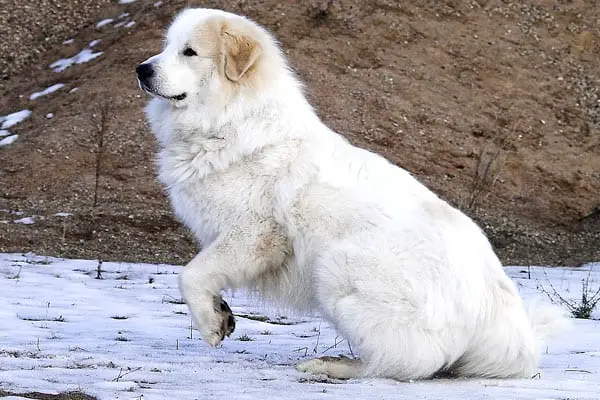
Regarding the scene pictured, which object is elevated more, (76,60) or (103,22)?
(103,22)

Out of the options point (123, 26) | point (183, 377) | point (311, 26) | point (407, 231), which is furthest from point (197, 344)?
point (123, 26)

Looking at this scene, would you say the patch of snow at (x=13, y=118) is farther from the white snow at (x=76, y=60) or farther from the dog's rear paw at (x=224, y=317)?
the dog's rear paw at (x=224, y=317)

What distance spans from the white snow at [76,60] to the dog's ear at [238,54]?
13.0 metres

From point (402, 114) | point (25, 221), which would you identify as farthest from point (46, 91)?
point (402, 114)

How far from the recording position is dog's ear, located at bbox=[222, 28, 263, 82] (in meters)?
6.16

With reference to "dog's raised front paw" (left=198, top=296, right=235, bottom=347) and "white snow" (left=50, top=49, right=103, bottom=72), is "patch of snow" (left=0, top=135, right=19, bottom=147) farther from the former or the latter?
"dog's raised front paw" (left=198, top=296, right=235, bottom=347)

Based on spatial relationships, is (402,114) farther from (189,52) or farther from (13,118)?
(189,52)

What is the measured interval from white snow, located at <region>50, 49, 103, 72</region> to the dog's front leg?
1359 centimetres

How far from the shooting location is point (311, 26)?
1841 cm

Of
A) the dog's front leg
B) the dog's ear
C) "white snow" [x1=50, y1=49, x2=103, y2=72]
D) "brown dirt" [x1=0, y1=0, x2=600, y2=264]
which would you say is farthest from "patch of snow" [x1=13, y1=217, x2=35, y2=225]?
the dog's front leg

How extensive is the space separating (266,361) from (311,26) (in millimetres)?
12965

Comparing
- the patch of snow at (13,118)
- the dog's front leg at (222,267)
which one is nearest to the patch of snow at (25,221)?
the patch of snow at (13,118)

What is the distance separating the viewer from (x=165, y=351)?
20.6ft

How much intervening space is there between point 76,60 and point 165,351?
44.6 feet
